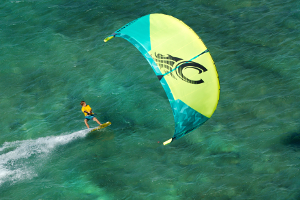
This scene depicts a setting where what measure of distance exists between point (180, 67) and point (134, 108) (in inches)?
233

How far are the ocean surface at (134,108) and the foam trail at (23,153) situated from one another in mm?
47

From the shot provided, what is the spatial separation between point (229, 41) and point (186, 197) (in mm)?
10549

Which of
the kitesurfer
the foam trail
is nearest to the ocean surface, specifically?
the foam trail

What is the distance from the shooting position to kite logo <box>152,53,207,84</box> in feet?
34.5

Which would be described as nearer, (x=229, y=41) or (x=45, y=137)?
(x=45, y=137)

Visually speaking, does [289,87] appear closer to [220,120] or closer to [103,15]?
[220,120]

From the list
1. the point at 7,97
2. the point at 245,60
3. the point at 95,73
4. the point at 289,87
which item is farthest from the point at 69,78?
the point at 289,87

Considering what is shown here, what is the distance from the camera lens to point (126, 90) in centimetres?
1720

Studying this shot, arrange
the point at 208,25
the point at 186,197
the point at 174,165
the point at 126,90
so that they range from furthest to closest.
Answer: the point at 208,25 → the point at 126,90 → the point at 174,165 → the point at 186,197

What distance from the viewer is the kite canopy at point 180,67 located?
10508 millimetres

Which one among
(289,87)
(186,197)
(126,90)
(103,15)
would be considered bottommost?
(186,197)

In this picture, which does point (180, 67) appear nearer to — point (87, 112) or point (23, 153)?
point (87, 112)

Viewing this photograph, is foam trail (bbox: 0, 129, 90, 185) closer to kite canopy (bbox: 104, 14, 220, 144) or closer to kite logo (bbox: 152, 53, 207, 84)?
kite canopy (bbox: 104, 14, 220, 144)

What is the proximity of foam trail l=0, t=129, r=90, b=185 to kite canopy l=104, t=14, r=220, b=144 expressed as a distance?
605 centimetres
